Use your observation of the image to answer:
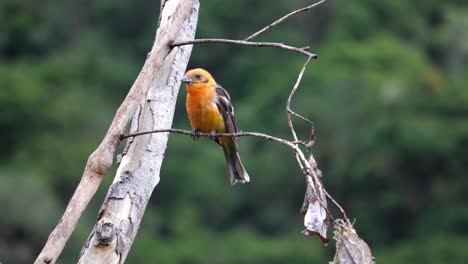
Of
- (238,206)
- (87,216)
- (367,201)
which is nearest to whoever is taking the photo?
(87,216)

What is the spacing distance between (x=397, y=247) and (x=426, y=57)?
12212mm

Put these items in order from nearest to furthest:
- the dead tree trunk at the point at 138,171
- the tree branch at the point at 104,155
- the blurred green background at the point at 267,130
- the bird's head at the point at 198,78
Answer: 1. the tree branch at the point at 104,155
2. the dead tree trunk at the point at 138,171
3. the bird's head at the point at 198,78
4. the blurred green background at the point at 267,130

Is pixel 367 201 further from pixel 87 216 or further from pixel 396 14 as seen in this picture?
pixel 396 14

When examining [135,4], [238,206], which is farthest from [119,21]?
[238,206]

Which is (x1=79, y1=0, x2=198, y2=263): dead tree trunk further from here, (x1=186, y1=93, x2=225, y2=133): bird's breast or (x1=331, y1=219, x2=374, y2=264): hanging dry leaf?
(x1=186, y1=93, x2=225, y2=133): bird's breast

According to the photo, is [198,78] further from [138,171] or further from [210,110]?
[138,171]

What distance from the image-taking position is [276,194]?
36.3 meters

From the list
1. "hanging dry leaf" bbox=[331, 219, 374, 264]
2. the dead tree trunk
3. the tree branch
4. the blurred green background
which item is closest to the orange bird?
the dead tree trunk

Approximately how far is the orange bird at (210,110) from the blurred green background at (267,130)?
17160 mm

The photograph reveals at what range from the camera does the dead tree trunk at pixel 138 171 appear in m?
5.83

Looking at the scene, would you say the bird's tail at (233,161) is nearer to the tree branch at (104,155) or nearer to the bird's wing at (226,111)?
the bird's wing at (226,111)

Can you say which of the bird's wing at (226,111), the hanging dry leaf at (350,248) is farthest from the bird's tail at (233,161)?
the hanging dry leaf at (350,248)

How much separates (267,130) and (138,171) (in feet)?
99.7

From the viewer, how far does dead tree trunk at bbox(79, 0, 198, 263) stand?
5.83 meters
